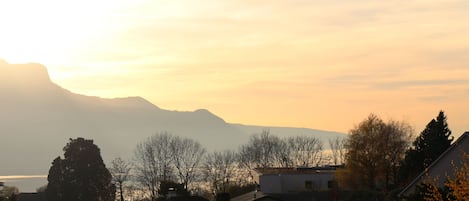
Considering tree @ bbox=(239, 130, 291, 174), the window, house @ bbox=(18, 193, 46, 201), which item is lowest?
house @ bbox=(18, 193, 46, 201)

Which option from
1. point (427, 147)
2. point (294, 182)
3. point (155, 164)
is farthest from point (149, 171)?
point (427, 147)

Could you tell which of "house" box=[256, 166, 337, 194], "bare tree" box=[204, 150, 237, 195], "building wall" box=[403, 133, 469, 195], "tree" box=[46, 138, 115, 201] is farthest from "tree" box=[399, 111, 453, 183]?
"bare tree" box=[204, 150, 237, 195]

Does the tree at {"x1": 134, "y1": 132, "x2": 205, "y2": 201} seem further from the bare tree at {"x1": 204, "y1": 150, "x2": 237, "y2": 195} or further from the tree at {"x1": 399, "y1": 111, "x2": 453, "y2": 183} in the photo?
the tree at {"x1": 399, "y1": 111, "x2": 453, "y2": 183}

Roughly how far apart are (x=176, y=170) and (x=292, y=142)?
3094 cm

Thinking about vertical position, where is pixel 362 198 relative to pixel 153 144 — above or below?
below

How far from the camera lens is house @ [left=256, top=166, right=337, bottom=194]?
8969 centimetres

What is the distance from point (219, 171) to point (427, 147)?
53.6 m

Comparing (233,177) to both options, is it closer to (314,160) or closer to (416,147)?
(314,160)

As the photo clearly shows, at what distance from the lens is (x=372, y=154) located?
86.6m

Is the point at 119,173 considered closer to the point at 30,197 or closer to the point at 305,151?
the point at 30,197

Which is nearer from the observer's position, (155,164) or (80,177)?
(80,177)

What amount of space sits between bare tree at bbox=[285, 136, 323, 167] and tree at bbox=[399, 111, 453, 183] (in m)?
55.4

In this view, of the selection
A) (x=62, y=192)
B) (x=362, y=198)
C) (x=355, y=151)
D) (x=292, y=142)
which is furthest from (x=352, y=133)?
(x=292, y=142)

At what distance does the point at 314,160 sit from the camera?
144 metres
